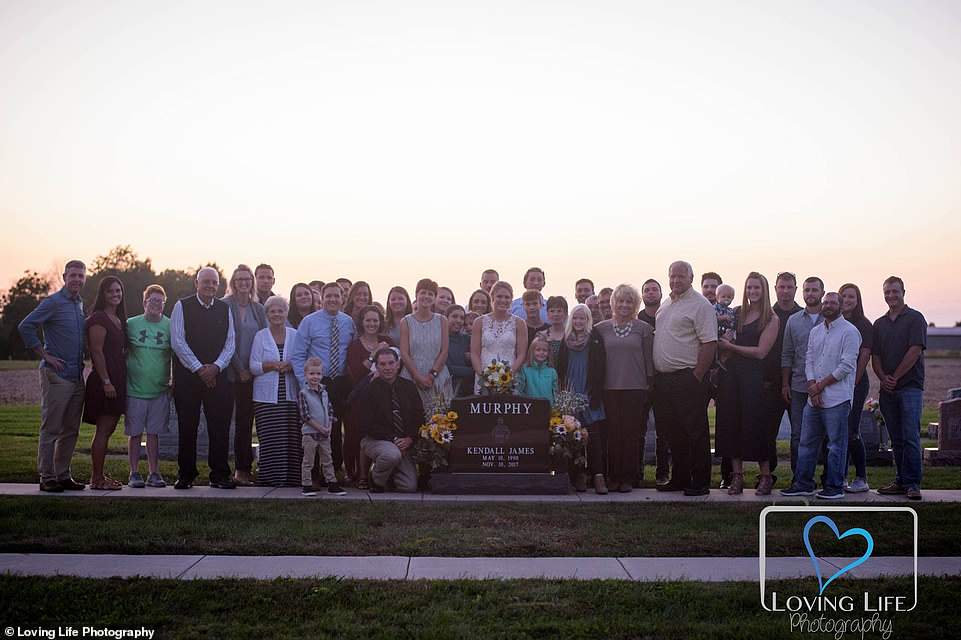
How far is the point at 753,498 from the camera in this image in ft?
33.8

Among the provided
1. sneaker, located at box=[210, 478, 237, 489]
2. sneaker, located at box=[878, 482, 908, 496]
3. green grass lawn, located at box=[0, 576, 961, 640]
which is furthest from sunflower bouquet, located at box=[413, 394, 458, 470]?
sneaker, located at box=[878, 482, 908, 496]

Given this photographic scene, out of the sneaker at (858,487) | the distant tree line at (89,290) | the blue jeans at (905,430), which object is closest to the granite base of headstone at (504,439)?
the sneaker at (858,487)

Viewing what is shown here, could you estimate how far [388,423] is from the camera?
10594mm

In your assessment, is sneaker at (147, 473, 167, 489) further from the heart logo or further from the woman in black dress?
the heart logo

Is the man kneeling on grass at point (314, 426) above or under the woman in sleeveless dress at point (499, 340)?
under

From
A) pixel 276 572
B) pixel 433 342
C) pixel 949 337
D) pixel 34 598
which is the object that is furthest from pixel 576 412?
pixel 949 337

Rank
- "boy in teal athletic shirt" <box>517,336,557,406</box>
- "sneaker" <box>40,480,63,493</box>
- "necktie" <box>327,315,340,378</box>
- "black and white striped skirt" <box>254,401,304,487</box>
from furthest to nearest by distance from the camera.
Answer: "boy in teal athletic shirt" <box>517,336,557,406</box> → "necktie" <box>327,315,340,378</box> → "black and white striped skirt" <box>254,401,304,487</box> → "sneaker" <box>40,480,63,493</box>

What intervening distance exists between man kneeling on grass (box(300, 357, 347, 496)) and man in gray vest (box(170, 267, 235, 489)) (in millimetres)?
971

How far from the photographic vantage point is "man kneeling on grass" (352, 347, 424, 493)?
10.5 m

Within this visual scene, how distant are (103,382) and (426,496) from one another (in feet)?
12.2

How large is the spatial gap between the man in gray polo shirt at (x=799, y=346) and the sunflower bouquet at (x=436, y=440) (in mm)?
3794

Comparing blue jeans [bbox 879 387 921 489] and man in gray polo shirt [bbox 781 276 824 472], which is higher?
man in gray polo shirt [bbox 781 276 824 472]

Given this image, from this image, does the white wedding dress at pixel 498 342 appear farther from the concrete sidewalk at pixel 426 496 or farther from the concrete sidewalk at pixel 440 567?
the concrete sidewalk at pixel 440 567

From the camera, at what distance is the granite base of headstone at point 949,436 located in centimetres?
1396
